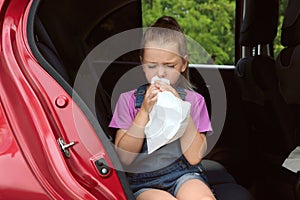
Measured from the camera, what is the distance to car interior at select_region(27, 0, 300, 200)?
1924 mm

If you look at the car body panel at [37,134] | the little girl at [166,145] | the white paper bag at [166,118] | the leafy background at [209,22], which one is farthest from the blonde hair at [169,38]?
the leafy background at [209,22]

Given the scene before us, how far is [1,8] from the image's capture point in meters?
1.25

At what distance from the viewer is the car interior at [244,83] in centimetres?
192

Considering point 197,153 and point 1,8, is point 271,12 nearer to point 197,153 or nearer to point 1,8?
point 197,153

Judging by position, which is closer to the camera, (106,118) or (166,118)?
(166,118)

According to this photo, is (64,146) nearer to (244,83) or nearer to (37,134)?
(37,134)

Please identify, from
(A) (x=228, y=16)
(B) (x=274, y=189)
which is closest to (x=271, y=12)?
(B) (x=274, y=189)

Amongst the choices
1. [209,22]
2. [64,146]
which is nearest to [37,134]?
[64,146]

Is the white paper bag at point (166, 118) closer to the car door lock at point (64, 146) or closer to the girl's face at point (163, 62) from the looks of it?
the girl's face at point (163, 62)

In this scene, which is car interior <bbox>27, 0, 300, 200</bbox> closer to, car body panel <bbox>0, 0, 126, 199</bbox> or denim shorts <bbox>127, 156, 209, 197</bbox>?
denim shorts <bbox>127, 156, 209, 197</bbox>

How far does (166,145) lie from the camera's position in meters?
1.59

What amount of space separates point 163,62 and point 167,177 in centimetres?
33

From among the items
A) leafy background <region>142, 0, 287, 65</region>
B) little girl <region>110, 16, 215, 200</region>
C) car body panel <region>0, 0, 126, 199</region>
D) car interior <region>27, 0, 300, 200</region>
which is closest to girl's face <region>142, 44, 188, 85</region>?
little girl <region>110, 16, 215, 200</region>

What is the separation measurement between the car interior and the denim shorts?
19 cm
